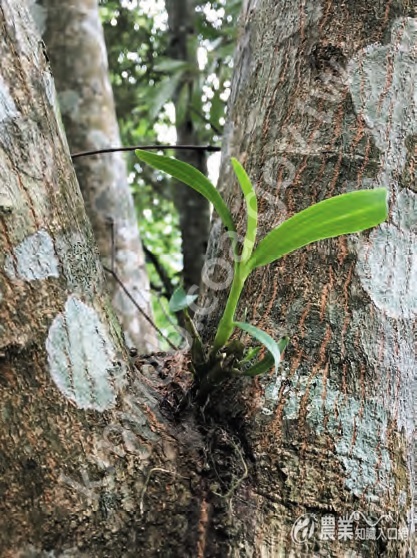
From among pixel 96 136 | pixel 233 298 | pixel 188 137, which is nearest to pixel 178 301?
pixel 233 298

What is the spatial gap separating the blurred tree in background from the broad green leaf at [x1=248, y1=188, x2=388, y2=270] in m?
1.34

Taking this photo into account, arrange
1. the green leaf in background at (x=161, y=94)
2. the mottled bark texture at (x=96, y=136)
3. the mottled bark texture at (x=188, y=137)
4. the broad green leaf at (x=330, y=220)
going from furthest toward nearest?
the mottled bark texture at (x=188, y=137) < the green leaf in background at (x=161, y=94) < the mottled bark texture at (x=96, y=136) < the broad green leaf at (x=330, y=220)

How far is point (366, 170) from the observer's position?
2.56ft

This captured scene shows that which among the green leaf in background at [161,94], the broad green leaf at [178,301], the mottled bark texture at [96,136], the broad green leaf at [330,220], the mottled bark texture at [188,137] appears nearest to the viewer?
the broad green leaf at [330,220]

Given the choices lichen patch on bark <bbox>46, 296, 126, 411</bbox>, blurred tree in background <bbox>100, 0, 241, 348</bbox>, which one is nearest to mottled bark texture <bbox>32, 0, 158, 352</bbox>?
blurred tree in background <bbox>100, 0, 241, 348</bbox>

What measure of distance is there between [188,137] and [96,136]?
0.70m

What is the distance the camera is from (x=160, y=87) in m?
2.12

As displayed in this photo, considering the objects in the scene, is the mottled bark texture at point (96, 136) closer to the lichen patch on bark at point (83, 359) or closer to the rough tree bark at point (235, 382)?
the rough tree bark at point (235, 382)

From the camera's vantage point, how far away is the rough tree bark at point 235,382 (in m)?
0.58

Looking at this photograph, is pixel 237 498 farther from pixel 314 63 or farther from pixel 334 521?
pixel 314 63

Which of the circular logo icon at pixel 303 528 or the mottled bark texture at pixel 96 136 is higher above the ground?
the mottled bark texture at pixel 96 136

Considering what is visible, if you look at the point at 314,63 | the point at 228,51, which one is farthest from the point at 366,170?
the point at 228,51

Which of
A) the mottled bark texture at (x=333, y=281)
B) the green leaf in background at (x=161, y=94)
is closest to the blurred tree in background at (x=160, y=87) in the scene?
the green leaf in background at (x=161, y=94)

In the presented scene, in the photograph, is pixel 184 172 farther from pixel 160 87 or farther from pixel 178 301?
pixel 160 87
